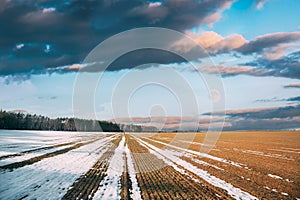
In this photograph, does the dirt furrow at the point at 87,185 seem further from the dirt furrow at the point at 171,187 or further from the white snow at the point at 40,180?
the dirt furrow at the point at 171,187

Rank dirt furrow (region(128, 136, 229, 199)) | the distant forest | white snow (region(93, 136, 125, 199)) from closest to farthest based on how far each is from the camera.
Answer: white snow (region(93, 136, 125, 199)) → dirt furrow (region(128, 136, 229, 199)) → the distant forest

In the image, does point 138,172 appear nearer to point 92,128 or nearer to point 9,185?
point 9,185

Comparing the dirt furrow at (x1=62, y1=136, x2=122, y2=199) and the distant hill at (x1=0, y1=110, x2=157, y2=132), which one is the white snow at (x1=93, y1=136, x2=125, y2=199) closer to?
the dirt furrow at (x1=62, y1=136, x2=122, y2=199)

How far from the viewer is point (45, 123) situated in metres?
142

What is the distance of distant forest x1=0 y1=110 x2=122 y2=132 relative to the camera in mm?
99562

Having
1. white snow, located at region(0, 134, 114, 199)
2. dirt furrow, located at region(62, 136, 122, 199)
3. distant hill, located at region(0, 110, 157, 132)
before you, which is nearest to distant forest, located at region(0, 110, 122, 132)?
distant hill, located at region(0, 110, 157, 132)

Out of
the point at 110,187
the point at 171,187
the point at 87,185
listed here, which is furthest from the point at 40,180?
the point at 171,187

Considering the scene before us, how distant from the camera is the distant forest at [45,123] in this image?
99562 millimetres

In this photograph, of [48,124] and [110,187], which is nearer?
[110,187]

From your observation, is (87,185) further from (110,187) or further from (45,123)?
(45,123)

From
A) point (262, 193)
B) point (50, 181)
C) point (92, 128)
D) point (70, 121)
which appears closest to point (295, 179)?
point (262, 193)

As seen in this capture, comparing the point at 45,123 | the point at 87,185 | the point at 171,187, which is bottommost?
the point at 171,187

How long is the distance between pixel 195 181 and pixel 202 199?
3.46 m

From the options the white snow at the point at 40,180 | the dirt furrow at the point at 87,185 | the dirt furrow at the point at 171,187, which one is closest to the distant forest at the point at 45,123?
the white snow at the point at 40,180
